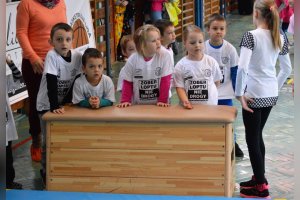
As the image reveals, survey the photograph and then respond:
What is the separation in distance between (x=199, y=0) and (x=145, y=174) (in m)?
5.55

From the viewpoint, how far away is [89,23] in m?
7.64

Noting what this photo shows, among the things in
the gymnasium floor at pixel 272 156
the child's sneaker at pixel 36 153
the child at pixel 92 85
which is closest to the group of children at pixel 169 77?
the child at pixel 92 85

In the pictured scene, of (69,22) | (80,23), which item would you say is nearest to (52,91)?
(69,22)

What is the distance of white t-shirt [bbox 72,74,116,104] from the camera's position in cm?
412

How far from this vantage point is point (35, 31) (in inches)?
179

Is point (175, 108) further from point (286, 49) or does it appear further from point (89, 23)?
point (89, 23)

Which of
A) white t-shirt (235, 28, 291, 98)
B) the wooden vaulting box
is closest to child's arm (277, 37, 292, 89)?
white t-shirt (235, 28, 291, 98)

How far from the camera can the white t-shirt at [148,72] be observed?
407 cm

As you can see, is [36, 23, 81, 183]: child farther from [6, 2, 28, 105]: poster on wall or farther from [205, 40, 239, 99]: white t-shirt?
[6, 2, 28, 105]: poster on wall

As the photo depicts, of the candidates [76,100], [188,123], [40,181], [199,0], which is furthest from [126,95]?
[199,0]

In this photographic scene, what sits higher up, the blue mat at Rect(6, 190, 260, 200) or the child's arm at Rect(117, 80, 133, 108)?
the child's arm at Rect(117, 80, 133, 108)

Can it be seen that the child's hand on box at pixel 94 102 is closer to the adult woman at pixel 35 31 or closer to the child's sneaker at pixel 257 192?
the adult woman at pixel 35 31

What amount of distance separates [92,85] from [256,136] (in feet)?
4.03

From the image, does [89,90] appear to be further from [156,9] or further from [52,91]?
[156,9]
